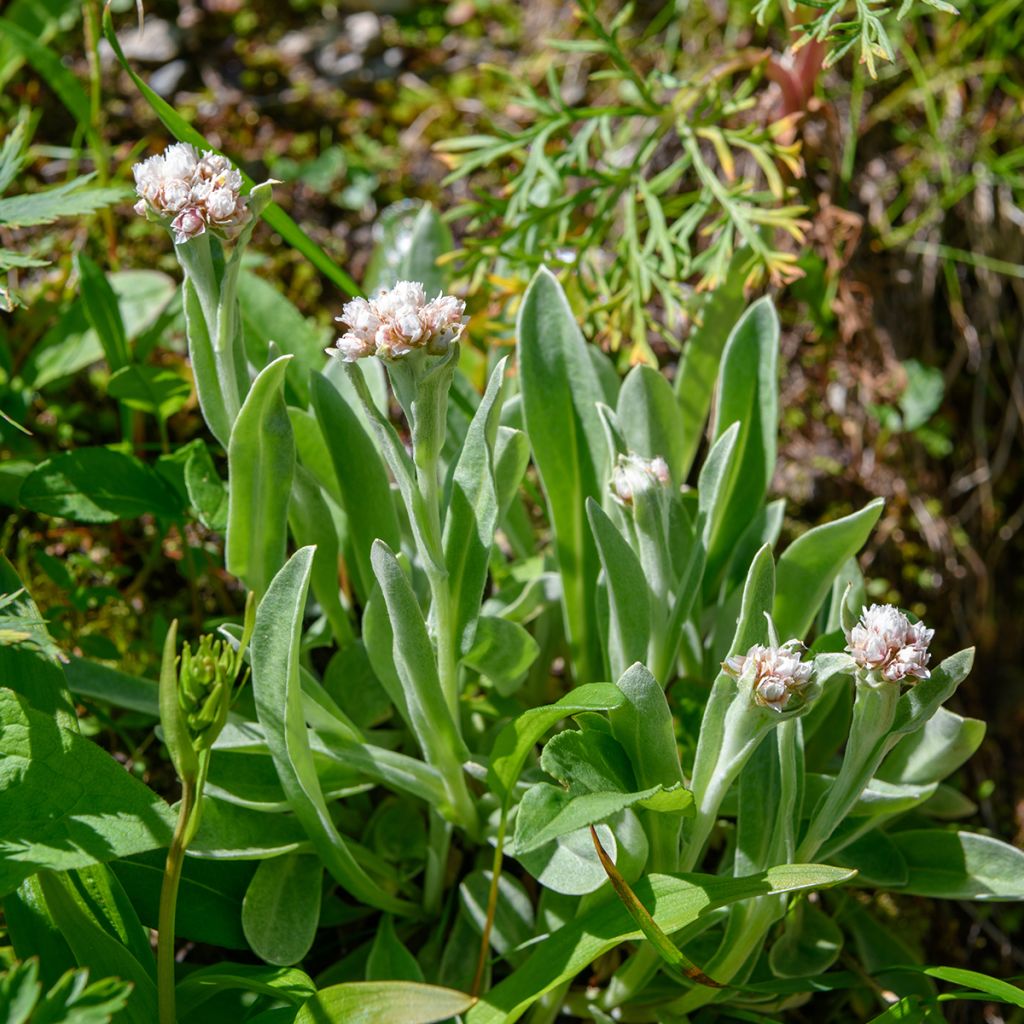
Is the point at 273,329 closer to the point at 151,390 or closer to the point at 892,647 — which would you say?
the point at 151,390

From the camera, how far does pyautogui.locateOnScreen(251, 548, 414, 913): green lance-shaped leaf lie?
1.21 meters

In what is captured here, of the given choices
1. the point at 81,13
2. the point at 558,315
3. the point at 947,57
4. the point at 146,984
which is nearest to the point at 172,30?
the point at 81,13

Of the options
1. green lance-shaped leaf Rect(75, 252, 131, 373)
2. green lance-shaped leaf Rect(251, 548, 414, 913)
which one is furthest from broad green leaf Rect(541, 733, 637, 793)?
green lance-shaped leaf Rect(75, 252, 131, 373)

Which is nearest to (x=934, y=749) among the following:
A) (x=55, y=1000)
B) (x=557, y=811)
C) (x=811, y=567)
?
(x=811, y=567)

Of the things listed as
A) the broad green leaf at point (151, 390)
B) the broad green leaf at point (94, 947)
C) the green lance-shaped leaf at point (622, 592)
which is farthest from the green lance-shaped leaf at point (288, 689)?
the broad green leaf at point (151, 390)

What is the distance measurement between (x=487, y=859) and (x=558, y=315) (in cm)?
79

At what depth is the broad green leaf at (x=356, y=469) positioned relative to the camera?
1512 mm

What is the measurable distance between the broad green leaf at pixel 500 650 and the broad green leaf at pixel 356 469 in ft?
0.71

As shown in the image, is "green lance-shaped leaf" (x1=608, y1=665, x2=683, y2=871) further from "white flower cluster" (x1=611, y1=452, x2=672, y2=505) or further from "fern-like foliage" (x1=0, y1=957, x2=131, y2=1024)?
"fern-like foliage" (x1=0, y1=957, x2=131, y2=1024)

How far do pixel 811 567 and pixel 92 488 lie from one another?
1009mm

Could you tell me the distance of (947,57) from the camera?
2.50m

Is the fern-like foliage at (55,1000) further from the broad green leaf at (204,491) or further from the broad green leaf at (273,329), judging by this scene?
the broad green leaf at (273,329)

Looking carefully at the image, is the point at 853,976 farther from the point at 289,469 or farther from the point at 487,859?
the point at 289,469

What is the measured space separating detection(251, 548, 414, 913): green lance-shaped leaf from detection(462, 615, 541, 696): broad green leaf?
24 cm
